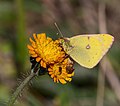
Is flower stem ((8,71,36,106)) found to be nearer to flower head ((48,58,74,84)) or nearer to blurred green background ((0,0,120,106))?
flower head ((48,58,74,84))

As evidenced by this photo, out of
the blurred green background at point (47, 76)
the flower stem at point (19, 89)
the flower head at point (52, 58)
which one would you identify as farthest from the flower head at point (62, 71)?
the blurred green background at point (47, 76)

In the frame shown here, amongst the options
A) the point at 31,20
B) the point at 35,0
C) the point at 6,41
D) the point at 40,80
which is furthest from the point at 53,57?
the point at 31,20

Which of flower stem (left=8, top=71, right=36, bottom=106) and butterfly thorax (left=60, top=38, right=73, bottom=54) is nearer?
flower stem (left=8, top=71, right=36, bottom=106)

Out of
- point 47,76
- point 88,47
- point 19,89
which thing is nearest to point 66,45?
point 88,47

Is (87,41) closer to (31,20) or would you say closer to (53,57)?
(53,57)

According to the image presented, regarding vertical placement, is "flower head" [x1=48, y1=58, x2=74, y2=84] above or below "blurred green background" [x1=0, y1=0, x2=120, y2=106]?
above

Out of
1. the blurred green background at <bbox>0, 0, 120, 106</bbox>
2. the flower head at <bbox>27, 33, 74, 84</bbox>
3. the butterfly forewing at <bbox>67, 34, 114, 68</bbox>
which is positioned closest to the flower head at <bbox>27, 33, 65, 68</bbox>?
the flower head at <bbox>27, 33, 74, 84</bbox>
